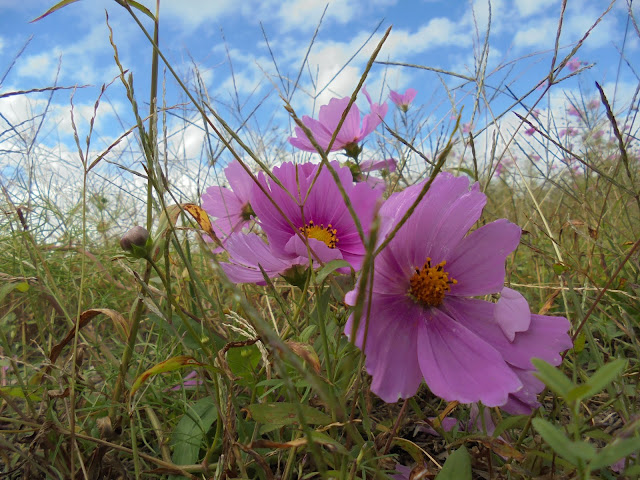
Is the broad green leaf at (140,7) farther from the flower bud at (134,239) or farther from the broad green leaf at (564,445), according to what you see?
the broad green leaf at (564,445)

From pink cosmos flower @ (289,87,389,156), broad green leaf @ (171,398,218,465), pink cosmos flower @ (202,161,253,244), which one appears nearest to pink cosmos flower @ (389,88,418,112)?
pink cosmos flower @ (289,87,389,156)

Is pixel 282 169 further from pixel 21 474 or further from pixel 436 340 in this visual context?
pixel 21 474

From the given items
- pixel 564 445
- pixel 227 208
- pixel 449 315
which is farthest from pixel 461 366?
pixel 227 208

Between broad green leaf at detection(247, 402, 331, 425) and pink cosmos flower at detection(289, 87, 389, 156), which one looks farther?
pink cosmos flower at detection(289, 87, 389, 156)

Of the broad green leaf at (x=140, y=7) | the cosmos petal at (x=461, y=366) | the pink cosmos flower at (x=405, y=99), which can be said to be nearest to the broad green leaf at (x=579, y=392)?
the cosmos petal at (x=461, y=366)

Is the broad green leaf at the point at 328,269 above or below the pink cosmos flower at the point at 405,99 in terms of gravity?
below

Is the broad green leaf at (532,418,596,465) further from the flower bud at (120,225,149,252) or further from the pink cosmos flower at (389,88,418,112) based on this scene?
the pink cosmos flower at (389,88,418,112)

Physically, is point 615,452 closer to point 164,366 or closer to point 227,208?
point 164,366
